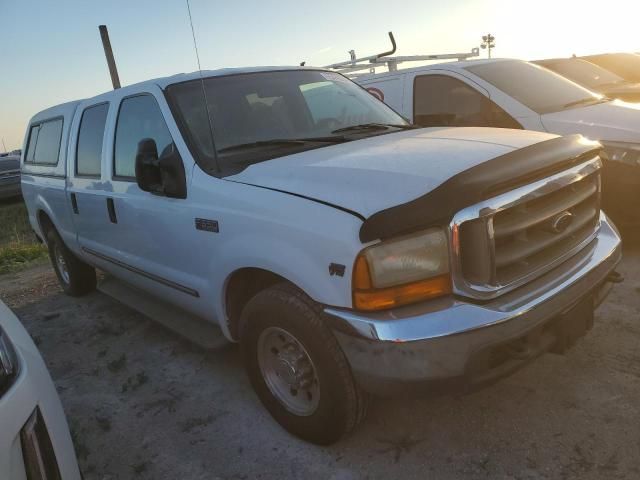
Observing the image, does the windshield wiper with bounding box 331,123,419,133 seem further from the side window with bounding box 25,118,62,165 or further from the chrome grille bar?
the side window with bounding box 25,118,62,165

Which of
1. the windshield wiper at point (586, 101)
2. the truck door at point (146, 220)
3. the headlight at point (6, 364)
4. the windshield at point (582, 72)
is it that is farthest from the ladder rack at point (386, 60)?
the headlight at point (6, 364)

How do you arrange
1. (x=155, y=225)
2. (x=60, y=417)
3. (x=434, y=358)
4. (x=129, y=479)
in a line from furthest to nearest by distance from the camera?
1. (x=155, y=225)
2. (x=129, y=479)
3. (x=434, y=358)
4. (x=60, y=417)

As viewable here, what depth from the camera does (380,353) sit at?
197cm

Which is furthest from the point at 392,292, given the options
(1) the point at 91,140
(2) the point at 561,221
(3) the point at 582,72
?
(3) the point at 582,72

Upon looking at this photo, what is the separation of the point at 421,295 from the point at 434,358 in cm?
25

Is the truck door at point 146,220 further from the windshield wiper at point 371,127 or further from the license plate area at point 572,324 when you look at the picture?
the license plate area at point 572,324

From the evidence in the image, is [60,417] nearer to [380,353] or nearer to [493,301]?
[380,353]

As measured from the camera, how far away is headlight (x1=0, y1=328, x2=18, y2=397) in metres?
1.55

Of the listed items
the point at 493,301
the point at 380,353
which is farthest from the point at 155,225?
the point at 493,301

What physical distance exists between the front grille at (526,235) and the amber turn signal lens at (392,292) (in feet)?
0.34

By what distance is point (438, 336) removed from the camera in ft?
6.31

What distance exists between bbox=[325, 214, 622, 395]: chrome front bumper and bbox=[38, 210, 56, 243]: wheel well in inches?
172

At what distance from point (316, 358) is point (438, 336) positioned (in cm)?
56

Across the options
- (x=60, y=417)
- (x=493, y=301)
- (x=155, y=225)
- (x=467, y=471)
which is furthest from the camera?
(x=155, y=225)
